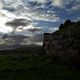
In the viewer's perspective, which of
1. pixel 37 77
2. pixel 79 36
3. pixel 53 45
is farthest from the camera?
pixel 53 45

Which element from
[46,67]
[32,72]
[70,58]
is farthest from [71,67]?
[32,72]

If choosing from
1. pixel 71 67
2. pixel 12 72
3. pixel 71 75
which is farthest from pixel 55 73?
pixel 12 72

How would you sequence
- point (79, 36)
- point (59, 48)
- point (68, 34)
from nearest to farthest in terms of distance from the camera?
point (79, 36)
point (68, 34)
point (59, 48)

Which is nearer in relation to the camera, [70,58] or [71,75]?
[71,75]

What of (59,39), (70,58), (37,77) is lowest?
(37,77)

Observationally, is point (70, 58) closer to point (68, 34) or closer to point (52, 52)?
point (68, 34)

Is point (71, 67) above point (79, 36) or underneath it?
underneath

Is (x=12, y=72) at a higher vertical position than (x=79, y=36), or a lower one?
lower

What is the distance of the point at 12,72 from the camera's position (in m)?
64.9

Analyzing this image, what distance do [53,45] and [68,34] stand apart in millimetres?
13307

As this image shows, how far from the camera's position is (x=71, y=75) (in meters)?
56.4

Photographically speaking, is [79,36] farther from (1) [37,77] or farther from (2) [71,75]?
(1) [37,77]

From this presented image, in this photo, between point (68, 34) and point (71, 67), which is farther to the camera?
point (68, 34)

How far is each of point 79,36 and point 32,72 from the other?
18.1m
